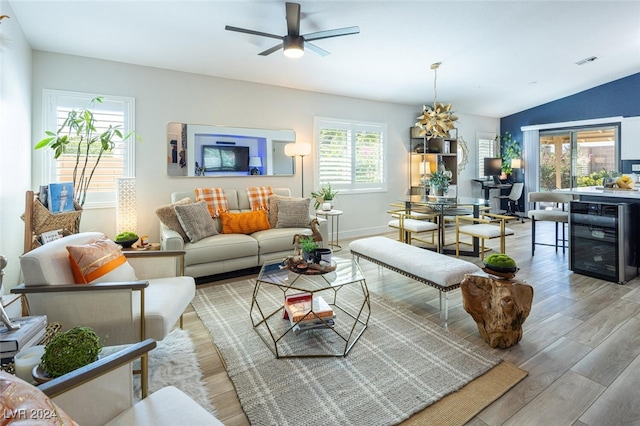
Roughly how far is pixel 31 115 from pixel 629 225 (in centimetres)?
658

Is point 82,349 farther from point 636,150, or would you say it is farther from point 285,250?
point 636,150

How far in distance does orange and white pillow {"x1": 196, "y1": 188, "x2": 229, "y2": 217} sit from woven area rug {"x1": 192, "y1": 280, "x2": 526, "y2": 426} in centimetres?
178

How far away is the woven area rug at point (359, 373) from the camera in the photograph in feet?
5.66

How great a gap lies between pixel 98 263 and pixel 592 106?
9.26 m

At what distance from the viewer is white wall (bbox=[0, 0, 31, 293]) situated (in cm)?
257

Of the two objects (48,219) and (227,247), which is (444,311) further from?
(48,219)

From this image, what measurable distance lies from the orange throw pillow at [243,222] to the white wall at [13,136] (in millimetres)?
1938

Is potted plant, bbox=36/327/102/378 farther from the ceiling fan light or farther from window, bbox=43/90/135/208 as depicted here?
window, bbox=43/90/135/208

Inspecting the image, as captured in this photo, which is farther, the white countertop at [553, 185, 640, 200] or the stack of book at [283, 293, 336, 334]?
the white countertop at [553, 185, 640, 200]

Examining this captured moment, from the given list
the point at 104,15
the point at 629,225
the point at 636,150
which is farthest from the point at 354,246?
the point at 636,150

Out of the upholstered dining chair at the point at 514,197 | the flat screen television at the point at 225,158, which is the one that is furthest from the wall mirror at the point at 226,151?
the upholstered dining chair at the point at 514,197

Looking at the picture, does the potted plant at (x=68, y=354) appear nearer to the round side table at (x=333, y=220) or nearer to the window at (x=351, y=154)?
the round side table at (x=333, y=220)

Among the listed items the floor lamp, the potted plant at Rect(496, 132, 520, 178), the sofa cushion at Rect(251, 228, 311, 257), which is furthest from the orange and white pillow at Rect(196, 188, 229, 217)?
the potted plant at Rect(496, 132, 520, 178)

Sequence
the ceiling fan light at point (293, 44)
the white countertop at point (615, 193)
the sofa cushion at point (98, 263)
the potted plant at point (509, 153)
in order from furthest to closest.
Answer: the potted plant at point (509, 153) < the white countertop at point (615, 193) < the ceiling fan light at point (293, 44) < the sofa cushion at point (98, 263)
